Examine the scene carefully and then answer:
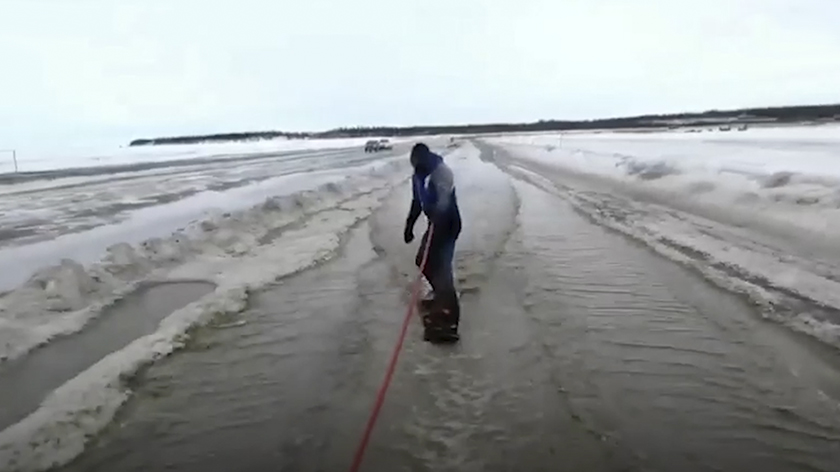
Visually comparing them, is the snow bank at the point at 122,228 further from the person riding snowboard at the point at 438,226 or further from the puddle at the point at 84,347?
the person riding snowboard at the point at 438,226

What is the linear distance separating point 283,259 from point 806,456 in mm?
8120

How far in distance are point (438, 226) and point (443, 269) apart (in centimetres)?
53

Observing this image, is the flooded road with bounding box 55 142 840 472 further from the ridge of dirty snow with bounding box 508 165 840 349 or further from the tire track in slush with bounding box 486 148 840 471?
the ridge of dirty snow with bounding box 508 165 840 349

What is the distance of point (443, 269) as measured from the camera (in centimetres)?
705

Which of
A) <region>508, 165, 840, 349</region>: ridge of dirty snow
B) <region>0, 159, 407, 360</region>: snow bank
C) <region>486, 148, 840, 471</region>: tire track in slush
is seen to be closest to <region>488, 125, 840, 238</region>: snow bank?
<region>508, 165, 840, 349</region>: ridge of dirty snow

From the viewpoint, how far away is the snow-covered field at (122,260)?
4.89 metres

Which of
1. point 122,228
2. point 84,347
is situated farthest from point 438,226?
point 122,228

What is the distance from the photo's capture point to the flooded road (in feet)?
13.4

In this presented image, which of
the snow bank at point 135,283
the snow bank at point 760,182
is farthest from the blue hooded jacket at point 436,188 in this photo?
the snow bank at point 760,182

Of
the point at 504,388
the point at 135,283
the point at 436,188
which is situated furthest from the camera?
the point at 135,283

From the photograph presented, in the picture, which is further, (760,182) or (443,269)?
(760,182)

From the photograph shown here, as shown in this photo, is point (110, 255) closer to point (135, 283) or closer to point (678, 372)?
point (135, 283)

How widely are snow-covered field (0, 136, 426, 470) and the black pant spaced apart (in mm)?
2321

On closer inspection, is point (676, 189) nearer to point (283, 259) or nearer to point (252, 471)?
point (283, 259)
